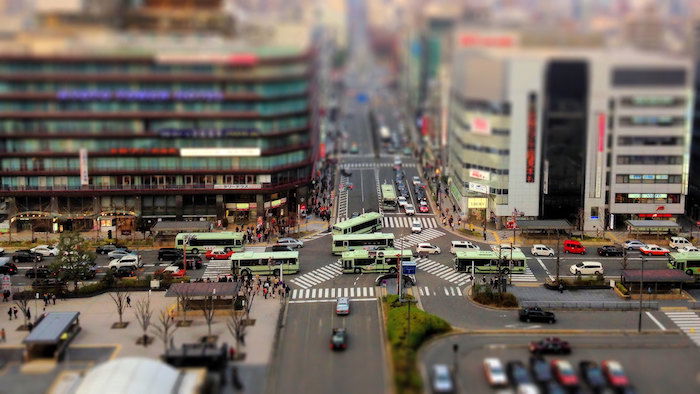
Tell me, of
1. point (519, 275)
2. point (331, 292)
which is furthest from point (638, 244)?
point (331, 292)

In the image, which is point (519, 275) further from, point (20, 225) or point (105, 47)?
point (20, 225)

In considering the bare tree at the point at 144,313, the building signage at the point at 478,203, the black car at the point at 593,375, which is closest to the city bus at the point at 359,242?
the building signage at the point at 478,203

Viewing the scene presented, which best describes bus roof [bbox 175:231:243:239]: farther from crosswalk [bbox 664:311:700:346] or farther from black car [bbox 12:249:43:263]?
crosswalk [bbox 664:311:700:346]

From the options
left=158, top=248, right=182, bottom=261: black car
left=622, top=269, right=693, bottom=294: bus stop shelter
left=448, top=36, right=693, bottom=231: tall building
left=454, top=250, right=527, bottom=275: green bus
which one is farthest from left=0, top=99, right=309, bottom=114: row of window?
left=622, top=269, right=693, bottom=294: bus stop shelter

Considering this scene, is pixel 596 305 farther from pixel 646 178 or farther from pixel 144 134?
pixel 144 134

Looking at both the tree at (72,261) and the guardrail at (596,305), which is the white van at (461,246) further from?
the tree at (72,261)

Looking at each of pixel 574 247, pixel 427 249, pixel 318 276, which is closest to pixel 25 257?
pixel 318 276
